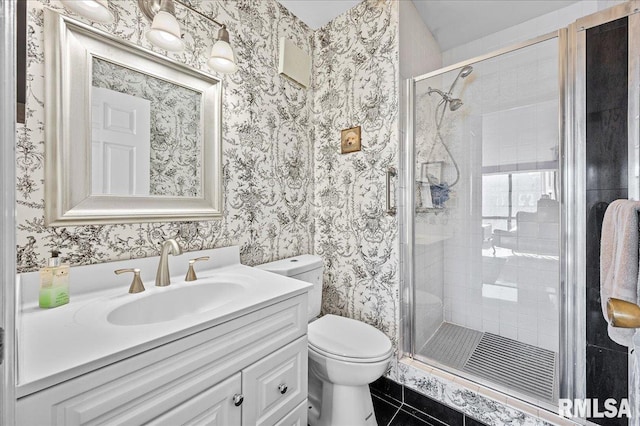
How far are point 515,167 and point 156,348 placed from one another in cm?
208

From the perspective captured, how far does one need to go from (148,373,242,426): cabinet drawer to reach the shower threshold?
3.91 feet

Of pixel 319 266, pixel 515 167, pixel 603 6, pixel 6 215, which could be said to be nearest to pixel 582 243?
pixel 515 167

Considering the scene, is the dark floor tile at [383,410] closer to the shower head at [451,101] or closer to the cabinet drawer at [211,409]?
the cabinet drawer at [211,409]

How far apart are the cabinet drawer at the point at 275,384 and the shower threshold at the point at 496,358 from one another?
35.3 inches

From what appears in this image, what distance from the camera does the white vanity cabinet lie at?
1.86 feet

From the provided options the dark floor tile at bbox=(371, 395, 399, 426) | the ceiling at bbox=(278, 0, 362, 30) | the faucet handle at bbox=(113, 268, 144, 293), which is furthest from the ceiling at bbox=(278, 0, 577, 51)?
the dark floor tile at bbox=(371, 395, 399, 426)

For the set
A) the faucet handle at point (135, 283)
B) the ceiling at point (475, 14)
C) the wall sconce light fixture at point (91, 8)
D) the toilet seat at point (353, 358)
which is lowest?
the toilet seat at point (353, 358)

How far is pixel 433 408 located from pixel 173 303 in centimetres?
140

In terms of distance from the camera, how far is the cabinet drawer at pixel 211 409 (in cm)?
71

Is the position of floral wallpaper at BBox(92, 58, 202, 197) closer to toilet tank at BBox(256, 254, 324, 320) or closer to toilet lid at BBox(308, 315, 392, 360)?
toilet tank at BBox(256, 254, 324, 320)

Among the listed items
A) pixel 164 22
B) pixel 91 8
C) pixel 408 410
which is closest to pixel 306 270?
pixel 408 410

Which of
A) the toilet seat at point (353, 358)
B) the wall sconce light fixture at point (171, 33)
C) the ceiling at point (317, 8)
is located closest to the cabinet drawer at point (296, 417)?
the toilet seat at point (353, 358)

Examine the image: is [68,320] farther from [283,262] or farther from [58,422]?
[283,262]

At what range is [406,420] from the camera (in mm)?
1470
